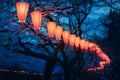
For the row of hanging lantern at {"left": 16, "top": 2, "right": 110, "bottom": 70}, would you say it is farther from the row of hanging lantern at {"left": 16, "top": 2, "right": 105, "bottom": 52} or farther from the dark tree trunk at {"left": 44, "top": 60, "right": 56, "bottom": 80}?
the dark tree trunk at {"left": 44, "top": 60, "right": 56, "bottom": 80}

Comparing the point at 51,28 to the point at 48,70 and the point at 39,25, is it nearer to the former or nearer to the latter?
the point at 39,25

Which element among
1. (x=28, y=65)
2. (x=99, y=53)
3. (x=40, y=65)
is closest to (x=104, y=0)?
(x=99, y=53)

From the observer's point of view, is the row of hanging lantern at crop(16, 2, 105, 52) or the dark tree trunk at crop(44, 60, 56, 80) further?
the dark tree trunk at crop(44, 60, 56, 80)

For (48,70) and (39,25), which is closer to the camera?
(39,25)

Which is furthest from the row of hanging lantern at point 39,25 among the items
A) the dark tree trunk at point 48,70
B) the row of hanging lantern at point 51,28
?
the dark tree trunk at point 48,70

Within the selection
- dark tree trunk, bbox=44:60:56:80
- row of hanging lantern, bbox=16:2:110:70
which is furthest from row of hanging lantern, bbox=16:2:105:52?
dark tree trunk, bbox=44:60:56:80

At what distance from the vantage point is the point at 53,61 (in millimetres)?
23906

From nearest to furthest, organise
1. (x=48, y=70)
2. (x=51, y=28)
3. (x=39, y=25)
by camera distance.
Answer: (x=39, y=25) < (x=51, y=28) < (x=48, y=70)

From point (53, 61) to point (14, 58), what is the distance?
7887mm

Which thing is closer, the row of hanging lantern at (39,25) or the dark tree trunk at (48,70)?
the row of hanging lantern at (39,25)

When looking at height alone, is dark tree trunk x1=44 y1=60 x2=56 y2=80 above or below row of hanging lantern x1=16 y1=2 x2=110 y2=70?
below

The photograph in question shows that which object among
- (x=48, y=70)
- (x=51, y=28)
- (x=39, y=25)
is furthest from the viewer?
(x=48, y=70)

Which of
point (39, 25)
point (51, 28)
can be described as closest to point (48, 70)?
point (51, 28)

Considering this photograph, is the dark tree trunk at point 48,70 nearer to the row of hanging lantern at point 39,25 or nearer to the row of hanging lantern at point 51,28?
the row of hanging lantern at point 51,28
